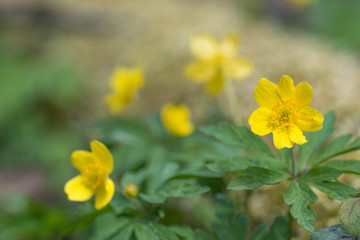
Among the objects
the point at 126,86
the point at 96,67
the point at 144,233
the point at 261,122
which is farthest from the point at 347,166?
the point at 96,67

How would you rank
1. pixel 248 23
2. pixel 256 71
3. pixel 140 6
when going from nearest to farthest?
pixel 256 71
pixel 248 23
pixel 140 6

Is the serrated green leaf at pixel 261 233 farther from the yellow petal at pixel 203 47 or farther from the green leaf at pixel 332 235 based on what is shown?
the yellow petal at pixel 203 47

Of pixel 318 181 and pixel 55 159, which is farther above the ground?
pixel 318 181

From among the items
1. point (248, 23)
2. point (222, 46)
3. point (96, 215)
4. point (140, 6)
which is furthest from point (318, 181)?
point (140, 6)

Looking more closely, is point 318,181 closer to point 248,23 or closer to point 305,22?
point 248,23

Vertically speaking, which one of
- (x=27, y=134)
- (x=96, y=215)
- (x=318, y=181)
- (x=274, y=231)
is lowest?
(x=27, y=134)

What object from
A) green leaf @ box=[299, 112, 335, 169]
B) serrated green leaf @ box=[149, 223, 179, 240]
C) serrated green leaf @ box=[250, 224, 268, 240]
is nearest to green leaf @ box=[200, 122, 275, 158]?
green leaf @ box=[299, 112, 335, 169]

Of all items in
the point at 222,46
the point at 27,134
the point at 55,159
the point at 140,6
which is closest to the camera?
the point at 222,46

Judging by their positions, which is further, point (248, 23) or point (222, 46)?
point (248, 23)
